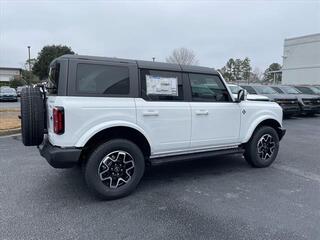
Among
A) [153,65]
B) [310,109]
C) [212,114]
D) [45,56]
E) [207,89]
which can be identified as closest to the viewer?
[153,65]

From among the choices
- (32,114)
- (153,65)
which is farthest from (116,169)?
(153,65)

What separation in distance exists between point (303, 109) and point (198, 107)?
10.9 metres

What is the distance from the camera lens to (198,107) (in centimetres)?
460

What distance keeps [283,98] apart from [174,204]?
35.3ft

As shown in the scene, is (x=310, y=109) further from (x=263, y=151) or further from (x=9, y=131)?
(x=9, y=131)

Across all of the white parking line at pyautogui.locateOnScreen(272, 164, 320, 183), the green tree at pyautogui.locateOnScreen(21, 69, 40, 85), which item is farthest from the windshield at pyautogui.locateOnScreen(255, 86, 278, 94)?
the green tree at pyautogui.locateOnScreen(21, 69, 40, 85)

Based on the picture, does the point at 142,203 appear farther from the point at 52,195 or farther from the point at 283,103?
the point at 283,103

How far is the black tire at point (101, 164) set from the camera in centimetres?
376

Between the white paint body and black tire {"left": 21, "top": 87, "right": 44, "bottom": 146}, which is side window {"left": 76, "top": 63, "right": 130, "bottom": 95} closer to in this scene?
the white paint body

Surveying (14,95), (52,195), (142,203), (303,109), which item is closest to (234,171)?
(142,203)

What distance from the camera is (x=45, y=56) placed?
4747 cm

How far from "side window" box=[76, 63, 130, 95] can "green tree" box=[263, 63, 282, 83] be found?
4776 cm

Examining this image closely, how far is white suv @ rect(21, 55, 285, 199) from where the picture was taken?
3670mm

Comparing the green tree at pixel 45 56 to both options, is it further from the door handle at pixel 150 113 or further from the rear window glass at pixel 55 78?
the door handle at pixel 150 113
